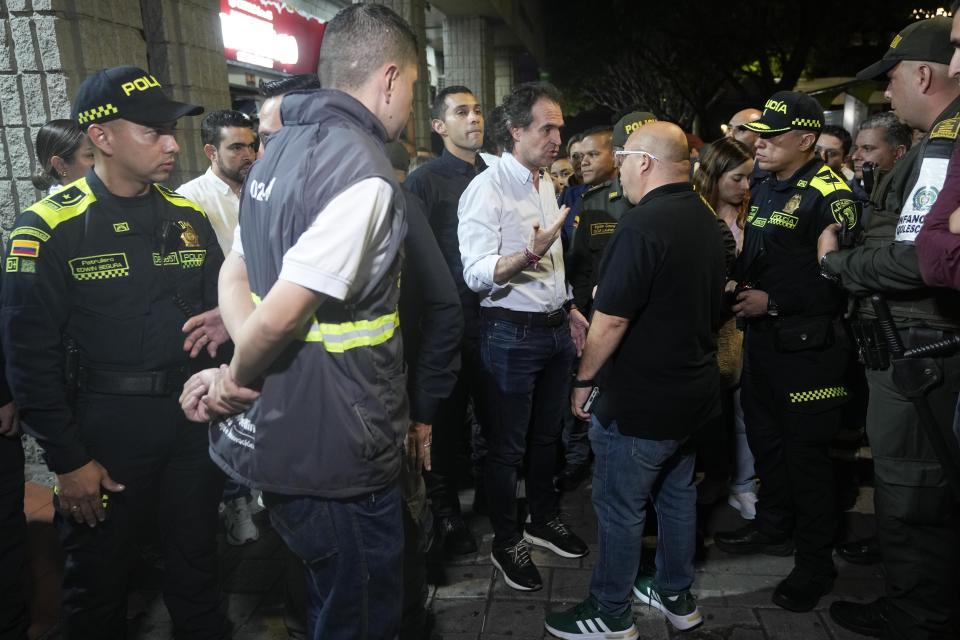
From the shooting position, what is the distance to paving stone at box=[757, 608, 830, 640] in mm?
2857

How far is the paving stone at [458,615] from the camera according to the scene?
2.99 m

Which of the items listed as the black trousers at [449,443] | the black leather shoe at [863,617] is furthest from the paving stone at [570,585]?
the black leather shoe at [863,617]

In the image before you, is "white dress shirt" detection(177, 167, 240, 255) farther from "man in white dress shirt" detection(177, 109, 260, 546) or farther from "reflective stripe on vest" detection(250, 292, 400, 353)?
"reflective stripe on vest" detection(250, 292, 400, 353)

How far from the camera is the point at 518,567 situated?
10.8ft

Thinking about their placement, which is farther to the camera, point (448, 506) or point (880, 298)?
point (448, 506)

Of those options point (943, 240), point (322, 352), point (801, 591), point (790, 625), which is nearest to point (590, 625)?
point (790, 625)

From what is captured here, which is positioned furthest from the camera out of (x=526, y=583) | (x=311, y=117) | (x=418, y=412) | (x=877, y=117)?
(x=877, y=117)

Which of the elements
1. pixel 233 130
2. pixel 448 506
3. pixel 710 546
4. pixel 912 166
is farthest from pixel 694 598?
pixel 233 130

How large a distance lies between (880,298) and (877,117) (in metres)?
3.33

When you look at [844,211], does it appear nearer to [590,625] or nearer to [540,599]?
[590,625]

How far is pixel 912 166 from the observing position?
2500mm

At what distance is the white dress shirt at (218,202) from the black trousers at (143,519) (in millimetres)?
1561

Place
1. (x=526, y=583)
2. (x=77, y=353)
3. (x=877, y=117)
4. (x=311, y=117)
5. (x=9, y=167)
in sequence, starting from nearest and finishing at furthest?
(x=311, y=117) → (x=77, y=353) → (x=526, y=583) → (x=9, y=167) → (x=877, y=117)

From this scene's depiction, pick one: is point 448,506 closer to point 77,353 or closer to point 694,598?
point 694,598
